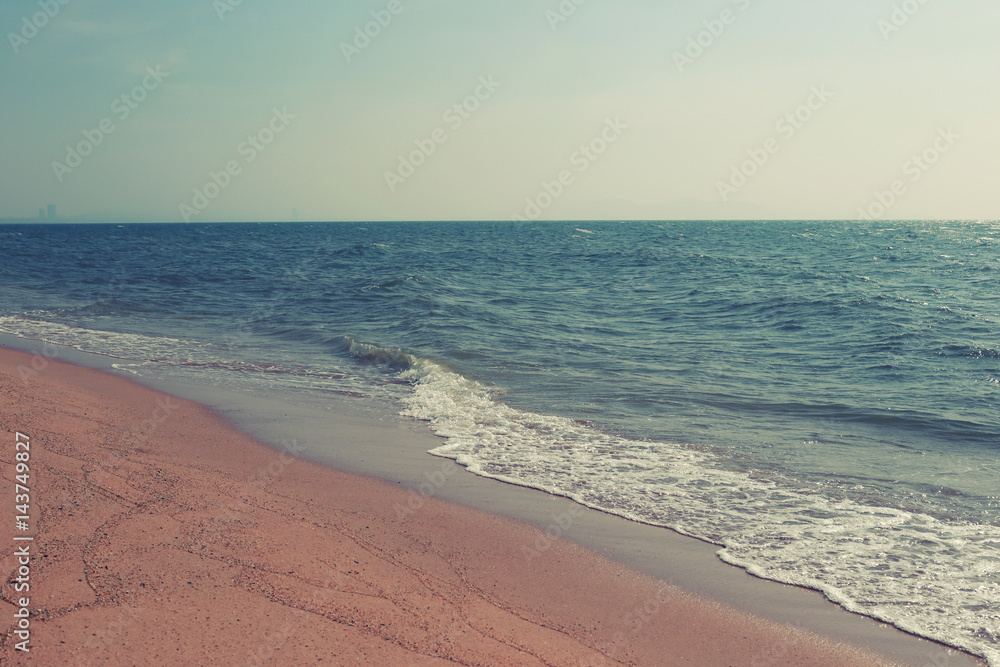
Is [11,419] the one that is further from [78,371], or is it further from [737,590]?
[737,590]

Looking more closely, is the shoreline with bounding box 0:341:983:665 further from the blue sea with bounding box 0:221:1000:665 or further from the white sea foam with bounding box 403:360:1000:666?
the blue sea with bounding box 0:221:1000:665

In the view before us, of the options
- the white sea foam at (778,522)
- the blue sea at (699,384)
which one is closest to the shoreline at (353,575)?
the white sea foam at (778,522)

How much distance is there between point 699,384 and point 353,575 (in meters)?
8.17

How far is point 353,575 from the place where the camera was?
15.0 feet

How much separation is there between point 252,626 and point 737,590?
349cm

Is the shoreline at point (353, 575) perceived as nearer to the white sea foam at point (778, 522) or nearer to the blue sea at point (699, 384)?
the white sea foam at point (778, 522)

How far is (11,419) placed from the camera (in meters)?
7.45

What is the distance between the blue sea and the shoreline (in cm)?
85

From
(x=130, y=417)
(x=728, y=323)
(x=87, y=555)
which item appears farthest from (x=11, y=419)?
(x=728, y=323)

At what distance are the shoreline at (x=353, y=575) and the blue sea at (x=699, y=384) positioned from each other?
0.85m

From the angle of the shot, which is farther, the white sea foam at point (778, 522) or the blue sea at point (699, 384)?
the blue sea at point (699, 384)

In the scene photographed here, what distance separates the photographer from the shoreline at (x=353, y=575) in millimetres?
3840

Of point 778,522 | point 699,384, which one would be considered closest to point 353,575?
point 778,522

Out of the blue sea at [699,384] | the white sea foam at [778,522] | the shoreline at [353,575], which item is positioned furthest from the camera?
the blue sea at [699,384]
